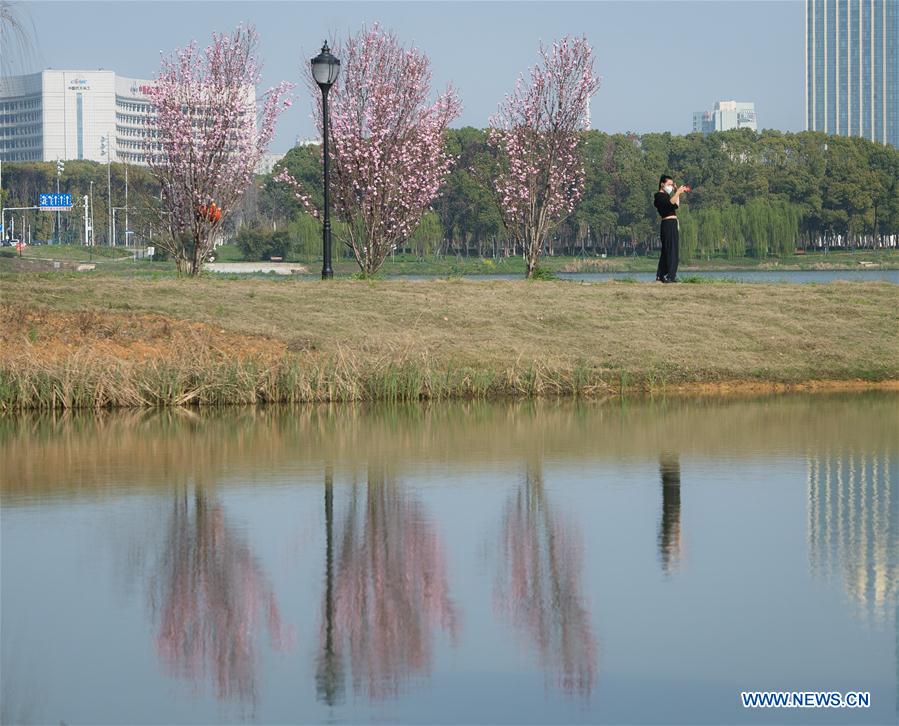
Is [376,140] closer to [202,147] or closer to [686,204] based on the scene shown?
[202,147]

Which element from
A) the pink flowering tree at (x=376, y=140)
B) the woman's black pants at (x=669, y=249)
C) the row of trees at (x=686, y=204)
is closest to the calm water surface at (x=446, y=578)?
the woman's black pants at (x=669, y=249)

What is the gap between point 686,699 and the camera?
22.3 feet

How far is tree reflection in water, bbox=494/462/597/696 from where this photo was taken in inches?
293

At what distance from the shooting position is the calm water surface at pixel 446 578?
6.98m

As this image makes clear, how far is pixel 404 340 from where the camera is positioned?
21.6 meters
